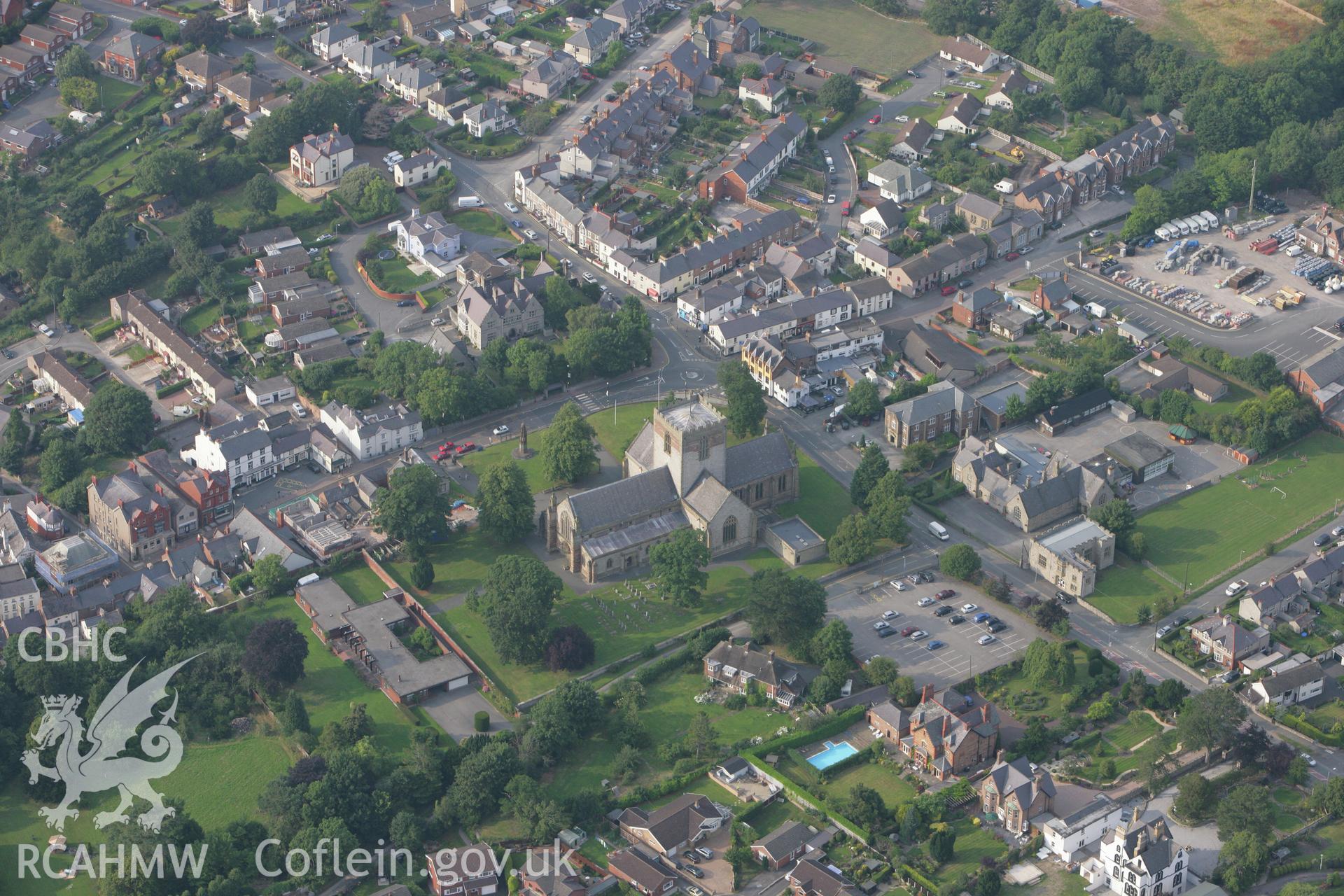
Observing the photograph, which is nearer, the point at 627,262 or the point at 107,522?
the point at 107,522

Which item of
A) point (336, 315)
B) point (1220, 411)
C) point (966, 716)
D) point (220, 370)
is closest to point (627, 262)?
point (336, 315)

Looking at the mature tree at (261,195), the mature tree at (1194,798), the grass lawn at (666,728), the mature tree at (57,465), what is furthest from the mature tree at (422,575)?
the mature tree at (261,195)

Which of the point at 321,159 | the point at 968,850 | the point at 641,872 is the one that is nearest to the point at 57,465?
the point at 321,159

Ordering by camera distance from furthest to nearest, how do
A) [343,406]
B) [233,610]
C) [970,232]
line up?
[970,232], [343,406], [233,610]

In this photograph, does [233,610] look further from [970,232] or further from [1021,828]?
[970,232]

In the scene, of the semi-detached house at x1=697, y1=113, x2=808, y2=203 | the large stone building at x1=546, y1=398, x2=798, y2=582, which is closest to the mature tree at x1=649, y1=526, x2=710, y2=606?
the large stone building at x1=546, y1=398, x2=798, y2=582

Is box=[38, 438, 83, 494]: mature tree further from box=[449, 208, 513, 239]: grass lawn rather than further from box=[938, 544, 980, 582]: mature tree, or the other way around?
box=[938, 544, 980, 582]: mature tree
